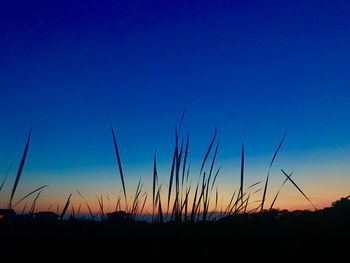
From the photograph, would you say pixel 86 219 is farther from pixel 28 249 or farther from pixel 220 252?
pixel 220 252

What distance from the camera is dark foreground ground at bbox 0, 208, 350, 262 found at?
207 centimetres

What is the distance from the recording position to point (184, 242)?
7.46ft

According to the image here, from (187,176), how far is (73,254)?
1.12m

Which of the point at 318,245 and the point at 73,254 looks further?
the point at 318,245

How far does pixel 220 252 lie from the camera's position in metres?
2.14

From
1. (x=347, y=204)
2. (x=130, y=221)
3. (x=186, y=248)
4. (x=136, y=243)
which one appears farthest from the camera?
(x=347, y=204)

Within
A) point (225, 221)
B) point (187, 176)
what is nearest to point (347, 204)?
point (225, 221)

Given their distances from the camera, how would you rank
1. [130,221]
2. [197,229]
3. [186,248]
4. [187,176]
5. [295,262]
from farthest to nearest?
[130,221] < [187,176] < [197,229] < [186,248] < [295,262]

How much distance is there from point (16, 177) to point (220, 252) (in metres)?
1.26

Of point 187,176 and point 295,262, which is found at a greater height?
point 187,176

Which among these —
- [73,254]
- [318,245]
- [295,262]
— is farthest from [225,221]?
[73,254]

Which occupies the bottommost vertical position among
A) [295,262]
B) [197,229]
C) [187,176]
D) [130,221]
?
[295,262]

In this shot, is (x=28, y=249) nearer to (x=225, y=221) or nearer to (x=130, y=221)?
(x=130, y=221)

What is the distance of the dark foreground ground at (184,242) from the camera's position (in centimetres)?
207
